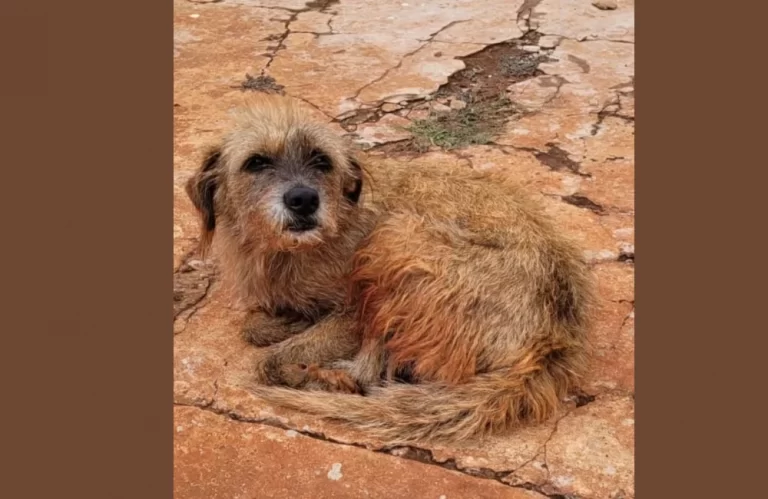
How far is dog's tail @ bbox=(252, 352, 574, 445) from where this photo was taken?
13.6ft

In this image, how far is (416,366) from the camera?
4.42m

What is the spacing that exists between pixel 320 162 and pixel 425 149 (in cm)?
262

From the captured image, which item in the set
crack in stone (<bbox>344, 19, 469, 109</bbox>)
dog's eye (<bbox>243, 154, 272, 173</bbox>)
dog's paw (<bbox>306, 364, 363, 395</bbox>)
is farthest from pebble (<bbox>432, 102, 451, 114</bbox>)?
dog's paw (<bbox>306, 364, 363, 395</bbox>)

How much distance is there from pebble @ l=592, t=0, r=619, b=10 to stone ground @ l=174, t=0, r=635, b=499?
0.34 feet

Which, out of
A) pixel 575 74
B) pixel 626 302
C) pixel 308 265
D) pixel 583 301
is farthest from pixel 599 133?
pixel 308 265

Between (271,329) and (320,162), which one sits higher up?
(320,162)

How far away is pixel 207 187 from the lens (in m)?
4.69

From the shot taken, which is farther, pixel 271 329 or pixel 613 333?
pixel 613 333

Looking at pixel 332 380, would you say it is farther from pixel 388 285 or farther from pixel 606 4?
pixel 606 4

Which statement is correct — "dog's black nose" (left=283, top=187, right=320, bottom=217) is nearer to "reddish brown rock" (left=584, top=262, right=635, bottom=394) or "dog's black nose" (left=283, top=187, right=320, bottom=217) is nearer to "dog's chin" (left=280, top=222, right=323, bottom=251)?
"dog's chin" (left=280, top=222, right=323, bottom=251)

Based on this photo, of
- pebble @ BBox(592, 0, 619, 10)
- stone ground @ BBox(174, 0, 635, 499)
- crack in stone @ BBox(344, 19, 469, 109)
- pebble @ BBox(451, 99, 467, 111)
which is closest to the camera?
stone ground @ BBox(174, 0, 635, 499)

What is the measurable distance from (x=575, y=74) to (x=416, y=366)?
192 inches

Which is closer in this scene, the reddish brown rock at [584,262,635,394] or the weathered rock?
the reddish brown rock at [584,262,635,394]

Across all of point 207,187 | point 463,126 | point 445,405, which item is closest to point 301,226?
point 207,187
